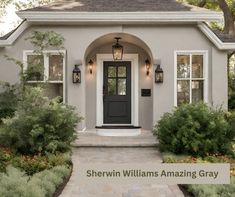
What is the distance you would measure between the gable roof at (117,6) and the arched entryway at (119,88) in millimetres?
1180

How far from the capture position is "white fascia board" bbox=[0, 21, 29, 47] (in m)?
10.6

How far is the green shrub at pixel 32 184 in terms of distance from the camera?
479 cm

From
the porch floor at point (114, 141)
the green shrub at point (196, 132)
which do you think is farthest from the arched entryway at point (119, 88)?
the green shrub at point (196, 132)

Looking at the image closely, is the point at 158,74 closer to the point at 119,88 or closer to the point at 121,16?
the point at 119,88

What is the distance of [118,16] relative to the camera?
1051cm

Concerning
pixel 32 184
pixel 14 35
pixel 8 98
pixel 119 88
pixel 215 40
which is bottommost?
pixel 32 184

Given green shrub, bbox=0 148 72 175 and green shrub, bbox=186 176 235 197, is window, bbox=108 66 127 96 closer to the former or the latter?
green shrub, bbox=0 148 72 175

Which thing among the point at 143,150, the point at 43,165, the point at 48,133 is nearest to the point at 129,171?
the point at 43,165

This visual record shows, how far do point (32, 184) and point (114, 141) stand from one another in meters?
4.47

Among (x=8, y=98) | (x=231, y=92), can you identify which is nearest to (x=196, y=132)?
(x=8, y=98)

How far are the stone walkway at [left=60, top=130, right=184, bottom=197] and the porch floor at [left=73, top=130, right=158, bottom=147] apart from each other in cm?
4

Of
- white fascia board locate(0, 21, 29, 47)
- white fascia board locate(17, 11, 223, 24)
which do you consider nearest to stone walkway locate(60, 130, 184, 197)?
white fascia board locate(17, 11, 223, 24)

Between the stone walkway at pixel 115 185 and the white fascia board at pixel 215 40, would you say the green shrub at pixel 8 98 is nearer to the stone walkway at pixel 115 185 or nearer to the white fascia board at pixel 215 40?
the stone walkway at pixel 115 185

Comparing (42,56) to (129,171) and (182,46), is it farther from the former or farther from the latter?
(129,171)
